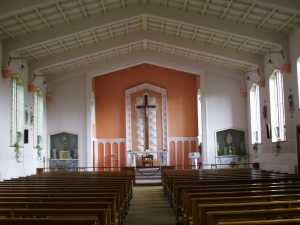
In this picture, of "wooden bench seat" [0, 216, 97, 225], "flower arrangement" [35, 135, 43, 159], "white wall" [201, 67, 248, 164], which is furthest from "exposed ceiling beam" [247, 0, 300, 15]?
"flower arrangement" [35, 135, 43, 159]

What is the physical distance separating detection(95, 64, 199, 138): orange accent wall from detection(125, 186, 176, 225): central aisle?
10.6 meters

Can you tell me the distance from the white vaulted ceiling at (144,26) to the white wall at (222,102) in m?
3.66

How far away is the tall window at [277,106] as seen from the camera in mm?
16047

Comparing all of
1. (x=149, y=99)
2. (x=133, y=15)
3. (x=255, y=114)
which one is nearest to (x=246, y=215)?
(x=133, y=15)

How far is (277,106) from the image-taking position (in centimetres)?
1664

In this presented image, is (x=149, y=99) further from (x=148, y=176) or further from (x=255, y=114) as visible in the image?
(x=255, y=114)

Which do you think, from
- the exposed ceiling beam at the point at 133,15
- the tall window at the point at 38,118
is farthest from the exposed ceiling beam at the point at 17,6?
the tall window at the point at 38,118

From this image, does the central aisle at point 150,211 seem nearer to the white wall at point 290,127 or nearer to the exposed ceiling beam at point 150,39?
the white wall at point 290,127

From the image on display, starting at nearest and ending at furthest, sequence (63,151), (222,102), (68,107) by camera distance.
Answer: (63,151)
(222,102)
(68,107)

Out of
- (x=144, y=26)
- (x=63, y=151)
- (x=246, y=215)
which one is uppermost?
(x=144, y=26)

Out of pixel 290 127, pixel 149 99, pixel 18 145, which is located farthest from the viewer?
pixel 149 99

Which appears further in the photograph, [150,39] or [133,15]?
[150,39]

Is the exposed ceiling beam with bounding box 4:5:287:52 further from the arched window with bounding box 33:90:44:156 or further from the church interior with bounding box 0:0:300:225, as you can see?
the arched window with bounding box 33:90:44:156

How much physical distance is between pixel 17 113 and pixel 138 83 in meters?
8.77
